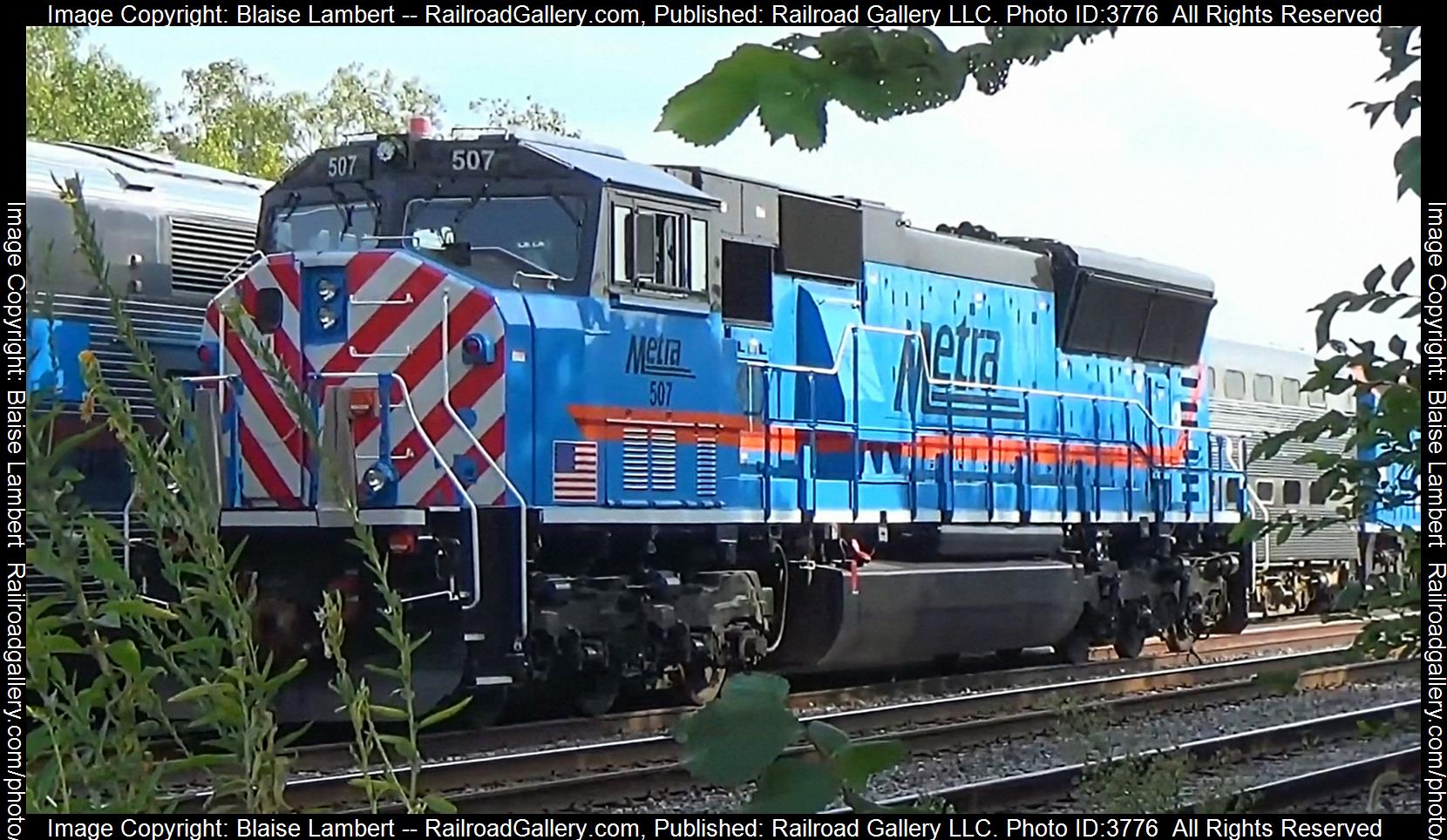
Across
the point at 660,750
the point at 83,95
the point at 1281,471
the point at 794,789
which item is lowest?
the point at 660,750

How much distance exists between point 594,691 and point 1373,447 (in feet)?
25.5

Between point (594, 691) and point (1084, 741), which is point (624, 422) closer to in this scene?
point (594, 691)

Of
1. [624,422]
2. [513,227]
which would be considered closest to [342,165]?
[513,227]

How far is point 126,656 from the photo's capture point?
2.86m

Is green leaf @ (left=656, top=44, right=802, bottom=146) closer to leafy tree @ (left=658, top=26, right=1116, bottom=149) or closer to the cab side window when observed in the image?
leafy tree @ (left=658, top=26, right=1116, bottom=149)

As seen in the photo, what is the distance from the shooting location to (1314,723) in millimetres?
10391

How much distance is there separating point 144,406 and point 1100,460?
8.48m

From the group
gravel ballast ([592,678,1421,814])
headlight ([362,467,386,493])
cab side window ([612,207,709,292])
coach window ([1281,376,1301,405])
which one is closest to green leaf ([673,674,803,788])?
gravel ballast ([592,678,1421,814])

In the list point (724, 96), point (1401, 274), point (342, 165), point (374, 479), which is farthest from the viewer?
point (342, 165)

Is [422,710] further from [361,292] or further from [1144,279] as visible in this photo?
[1144,279]

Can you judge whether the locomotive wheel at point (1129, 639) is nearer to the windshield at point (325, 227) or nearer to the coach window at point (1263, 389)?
the coach window at point (1263, 389)

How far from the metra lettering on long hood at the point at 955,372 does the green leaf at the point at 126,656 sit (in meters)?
10.1

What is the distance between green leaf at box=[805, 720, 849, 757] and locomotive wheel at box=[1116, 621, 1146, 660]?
13.8m
